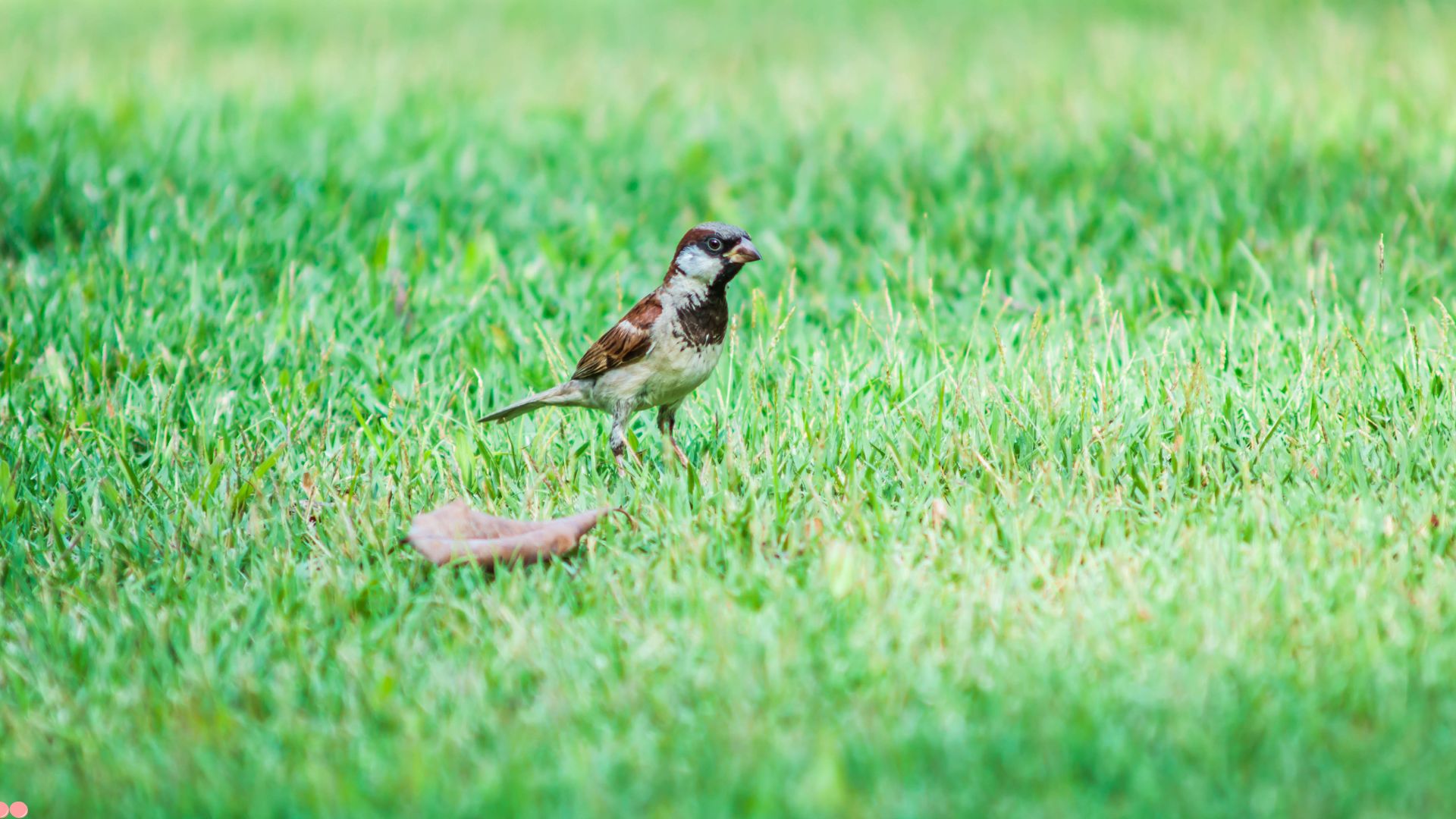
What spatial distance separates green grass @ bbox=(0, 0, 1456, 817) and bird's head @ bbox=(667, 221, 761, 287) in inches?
10.9

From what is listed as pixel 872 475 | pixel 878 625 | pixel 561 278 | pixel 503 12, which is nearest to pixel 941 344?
pixel 872 475

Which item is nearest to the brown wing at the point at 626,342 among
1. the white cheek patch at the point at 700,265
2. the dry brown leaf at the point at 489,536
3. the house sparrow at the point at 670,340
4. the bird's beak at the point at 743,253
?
the house sparrow at the point at 670,340

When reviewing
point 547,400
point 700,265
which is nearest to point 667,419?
point 547,400

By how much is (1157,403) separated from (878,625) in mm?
1574

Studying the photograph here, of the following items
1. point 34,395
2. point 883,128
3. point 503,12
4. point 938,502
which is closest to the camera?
point 938,502

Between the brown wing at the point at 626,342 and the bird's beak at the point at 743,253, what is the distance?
0.89 feet

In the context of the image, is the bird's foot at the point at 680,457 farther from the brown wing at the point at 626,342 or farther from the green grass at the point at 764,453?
the brown wing at the point at 626,342

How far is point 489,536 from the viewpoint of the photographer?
362 centimetres

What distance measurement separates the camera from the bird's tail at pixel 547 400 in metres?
4.28

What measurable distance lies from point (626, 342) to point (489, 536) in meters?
0.81

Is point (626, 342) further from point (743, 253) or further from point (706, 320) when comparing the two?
point (743, 253)

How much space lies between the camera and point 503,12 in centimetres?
1261

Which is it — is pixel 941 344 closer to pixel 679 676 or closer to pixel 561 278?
pixel 561 278

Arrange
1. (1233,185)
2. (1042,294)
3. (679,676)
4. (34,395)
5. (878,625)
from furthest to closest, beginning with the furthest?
(1233,185)
(1042,294)
(34,395)
(878,625)
(679,676)
